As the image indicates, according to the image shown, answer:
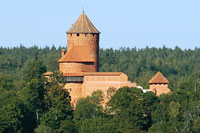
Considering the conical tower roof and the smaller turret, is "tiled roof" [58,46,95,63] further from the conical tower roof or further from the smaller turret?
the smaller turret

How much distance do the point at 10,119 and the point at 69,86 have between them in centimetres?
1018

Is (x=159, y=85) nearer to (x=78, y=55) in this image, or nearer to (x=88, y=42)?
(x=88, y=42)

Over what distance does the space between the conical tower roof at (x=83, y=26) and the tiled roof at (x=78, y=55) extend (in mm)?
1525

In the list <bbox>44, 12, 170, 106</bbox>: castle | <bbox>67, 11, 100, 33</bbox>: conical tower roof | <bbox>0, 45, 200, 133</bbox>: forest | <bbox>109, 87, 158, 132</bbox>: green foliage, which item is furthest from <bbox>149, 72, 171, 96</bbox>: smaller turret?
<bbox>67, 11, 100, 33</bbox>: conical tower roof

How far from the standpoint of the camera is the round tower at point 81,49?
77.4m

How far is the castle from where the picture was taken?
7462 cm

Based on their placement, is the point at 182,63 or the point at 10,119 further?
the point at 182,63

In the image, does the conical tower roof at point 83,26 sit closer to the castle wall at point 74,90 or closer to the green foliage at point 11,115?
the castle wall at point 74,90

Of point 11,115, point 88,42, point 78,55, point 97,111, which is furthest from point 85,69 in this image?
point 11,115

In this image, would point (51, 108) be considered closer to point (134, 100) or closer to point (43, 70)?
point (134, 100)

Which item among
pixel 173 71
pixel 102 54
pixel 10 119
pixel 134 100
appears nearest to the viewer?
pixel 10 119

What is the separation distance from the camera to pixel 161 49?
7180 inches

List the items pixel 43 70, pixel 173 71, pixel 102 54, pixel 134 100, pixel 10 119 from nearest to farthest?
pixel 10 119, pixel 134 100, pixel 43 70, pixel 173 71, pixel 102 54

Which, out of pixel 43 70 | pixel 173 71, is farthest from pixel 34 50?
pixel 43 70
